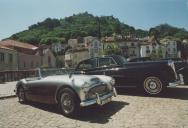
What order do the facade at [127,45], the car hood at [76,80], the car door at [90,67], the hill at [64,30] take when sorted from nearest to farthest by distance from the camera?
the car hood at [76,80], the car door at [90,67], the facade at [127,45], the hill at [64,30]

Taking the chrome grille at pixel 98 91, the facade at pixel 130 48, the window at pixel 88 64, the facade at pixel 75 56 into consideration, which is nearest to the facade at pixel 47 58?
the facade at pixel 75 56

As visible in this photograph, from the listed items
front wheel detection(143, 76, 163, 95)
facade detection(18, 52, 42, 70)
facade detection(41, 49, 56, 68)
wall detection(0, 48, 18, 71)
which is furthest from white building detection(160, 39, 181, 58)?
front wheel detection(143, 76, 163, 95)

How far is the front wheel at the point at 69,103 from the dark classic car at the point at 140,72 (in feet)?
11.2

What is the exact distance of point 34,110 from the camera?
8.09 m

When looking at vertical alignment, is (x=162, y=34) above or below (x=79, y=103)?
above

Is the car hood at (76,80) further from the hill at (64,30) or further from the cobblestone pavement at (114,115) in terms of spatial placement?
the hill at (64,30)

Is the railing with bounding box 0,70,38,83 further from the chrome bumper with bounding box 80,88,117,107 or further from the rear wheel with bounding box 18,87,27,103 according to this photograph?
the chrome bumper with bounding box 80,88,117,107

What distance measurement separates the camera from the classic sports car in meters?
6.79

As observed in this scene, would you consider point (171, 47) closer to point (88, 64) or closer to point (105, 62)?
point (88, 64)

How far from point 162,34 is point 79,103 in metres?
144

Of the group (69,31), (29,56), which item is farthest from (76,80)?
(69,31)

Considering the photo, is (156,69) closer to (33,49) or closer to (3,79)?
(3,79)

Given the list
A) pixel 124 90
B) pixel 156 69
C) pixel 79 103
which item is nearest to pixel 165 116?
pixel 79 103

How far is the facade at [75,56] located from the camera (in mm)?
83562
